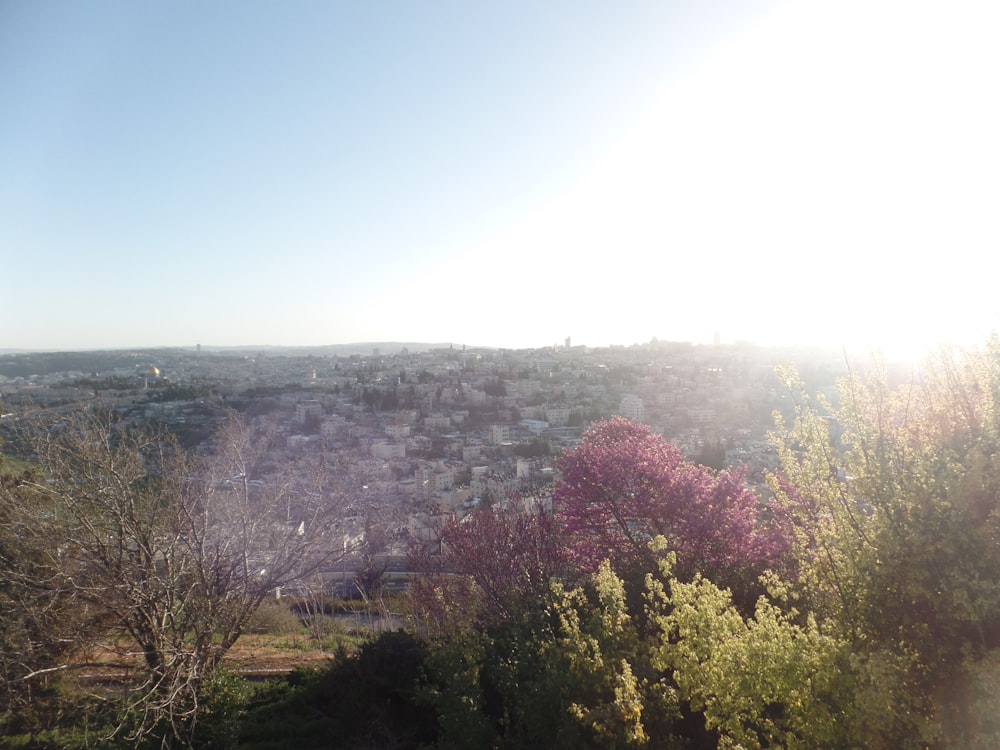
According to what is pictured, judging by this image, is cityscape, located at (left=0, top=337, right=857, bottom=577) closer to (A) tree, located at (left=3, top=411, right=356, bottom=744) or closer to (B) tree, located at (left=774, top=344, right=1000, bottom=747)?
(A) tree, located at (left=3, top=411, right=356, bottom=744)

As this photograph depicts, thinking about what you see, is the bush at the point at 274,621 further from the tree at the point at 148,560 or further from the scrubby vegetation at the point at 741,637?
the scrubby vegetation at the point at 741,637

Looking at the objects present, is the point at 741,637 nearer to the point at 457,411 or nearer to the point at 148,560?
the point at 148,560

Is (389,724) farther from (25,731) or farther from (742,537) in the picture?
(742,537)

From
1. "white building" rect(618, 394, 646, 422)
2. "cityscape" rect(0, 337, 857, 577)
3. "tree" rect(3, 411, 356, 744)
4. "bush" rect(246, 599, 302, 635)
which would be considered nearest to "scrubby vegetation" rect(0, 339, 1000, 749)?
"tree" rect(3, 411, 356, 744)

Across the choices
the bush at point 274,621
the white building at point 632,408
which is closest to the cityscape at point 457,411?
the white building at point 632,408

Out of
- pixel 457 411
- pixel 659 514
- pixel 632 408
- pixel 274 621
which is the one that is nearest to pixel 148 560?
pixel 659 514

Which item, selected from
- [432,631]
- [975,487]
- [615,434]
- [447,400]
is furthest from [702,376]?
[975,487]

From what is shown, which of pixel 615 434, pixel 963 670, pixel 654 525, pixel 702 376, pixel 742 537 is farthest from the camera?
pixel 702 376
